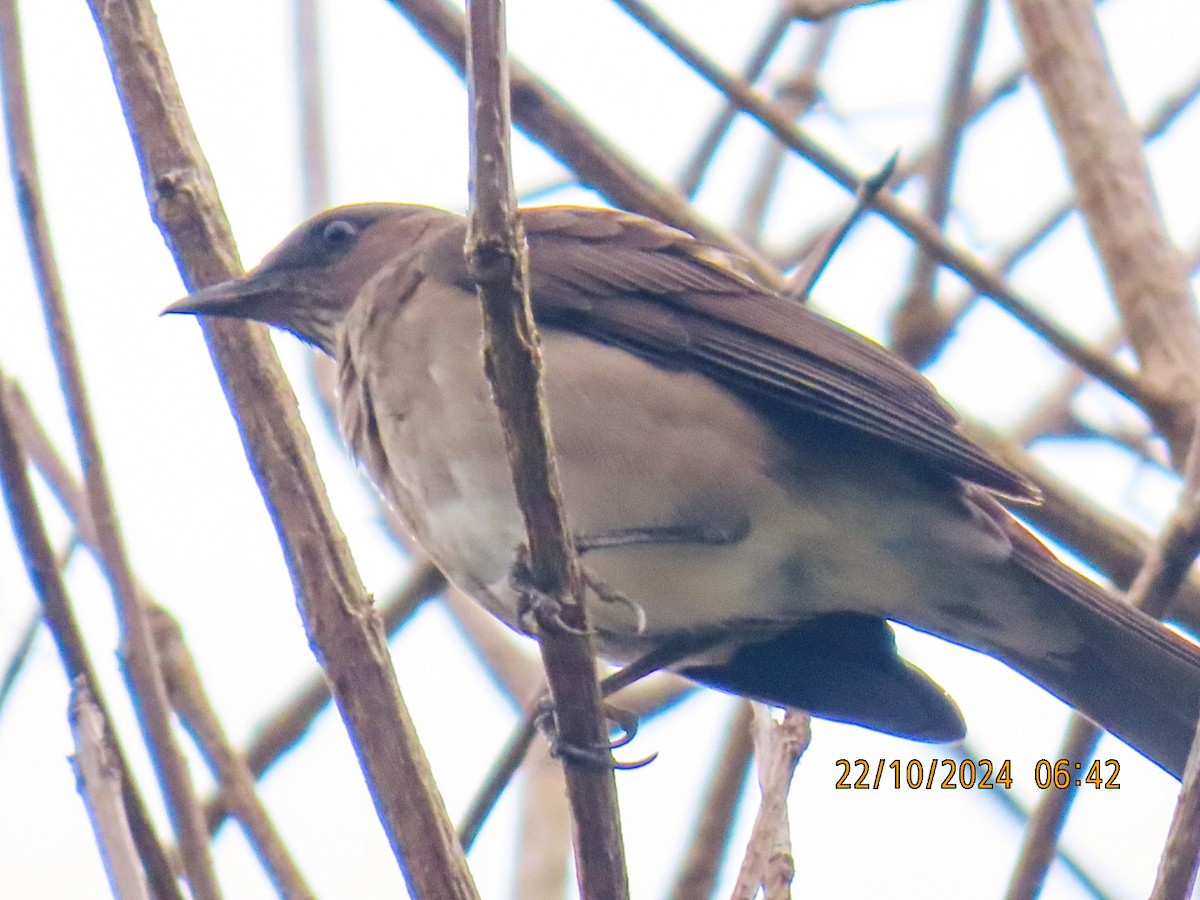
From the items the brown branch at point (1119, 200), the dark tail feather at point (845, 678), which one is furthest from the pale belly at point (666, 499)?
the brown branch at point (1119, 200)

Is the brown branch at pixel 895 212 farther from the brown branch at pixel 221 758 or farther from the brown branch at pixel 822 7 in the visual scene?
the brown branch at pixel 221 758

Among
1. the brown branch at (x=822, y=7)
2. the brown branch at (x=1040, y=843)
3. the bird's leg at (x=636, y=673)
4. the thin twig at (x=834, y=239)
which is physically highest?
the brown branch at (x=822, y=7)

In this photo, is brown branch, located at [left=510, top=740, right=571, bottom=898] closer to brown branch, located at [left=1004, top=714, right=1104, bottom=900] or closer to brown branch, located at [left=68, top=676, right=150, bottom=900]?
brown branch, located at [left=1004, top=714, right=1104, bottom=900]

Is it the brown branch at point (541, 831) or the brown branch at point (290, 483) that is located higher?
the brown branch at point (290, 483)

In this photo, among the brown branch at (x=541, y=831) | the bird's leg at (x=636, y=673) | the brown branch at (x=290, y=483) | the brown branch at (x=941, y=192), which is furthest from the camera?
the brown branch at (x=941, y=192)

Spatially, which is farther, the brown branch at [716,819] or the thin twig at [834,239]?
the thin twig at [834,239]

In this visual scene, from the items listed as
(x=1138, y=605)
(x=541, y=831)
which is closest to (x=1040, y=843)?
(x=1138, y=605)

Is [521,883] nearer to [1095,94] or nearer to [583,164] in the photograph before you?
[583,164]

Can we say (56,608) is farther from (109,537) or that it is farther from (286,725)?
(286,725)
